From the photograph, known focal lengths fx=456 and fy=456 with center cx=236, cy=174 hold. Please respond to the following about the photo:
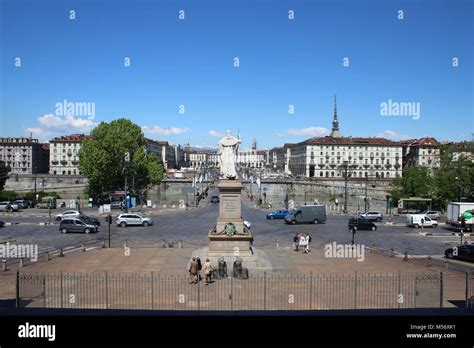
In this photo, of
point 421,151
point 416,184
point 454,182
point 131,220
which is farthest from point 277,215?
point 421,151

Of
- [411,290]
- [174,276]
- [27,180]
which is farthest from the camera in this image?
[27,180]

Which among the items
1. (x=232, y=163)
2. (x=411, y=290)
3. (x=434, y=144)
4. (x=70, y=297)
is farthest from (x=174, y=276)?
(x=434, y=144)

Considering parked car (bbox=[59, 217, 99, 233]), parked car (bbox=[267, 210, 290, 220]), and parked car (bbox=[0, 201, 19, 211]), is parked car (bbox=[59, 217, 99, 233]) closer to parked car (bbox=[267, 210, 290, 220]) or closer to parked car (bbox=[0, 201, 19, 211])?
parked car (bbox=[267, 210, 290, 220])

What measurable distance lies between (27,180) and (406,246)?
118 metres

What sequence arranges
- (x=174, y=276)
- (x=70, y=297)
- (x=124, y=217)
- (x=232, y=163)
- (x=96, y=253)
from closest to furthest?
(x=70, y=297) → (x=174, y=276) → (x=232, y=163) → (x=96, y=253) → (x=124, y=217)

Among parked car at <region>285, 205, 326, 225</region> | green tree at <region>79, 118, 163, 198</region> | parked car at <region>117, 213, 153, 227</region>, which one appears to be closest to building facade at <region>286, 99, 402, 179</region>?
green tree at <region>79, 118, 163, 198</region>

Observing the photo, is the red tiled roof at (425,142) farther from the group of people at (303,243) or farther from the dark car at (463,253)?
the group of people at (303,243)

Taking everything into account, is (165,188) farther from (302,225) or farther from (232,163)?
(232,163)

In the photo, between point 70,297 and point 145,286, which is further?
point 145,286

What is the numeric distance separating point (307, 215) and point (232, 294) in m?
31.7

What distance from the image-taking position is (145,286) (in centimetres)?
1838

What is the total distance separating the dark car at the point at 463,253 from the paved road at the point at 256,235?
92.4 inches

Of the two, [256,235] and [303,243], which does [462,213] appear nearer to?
[256,235]

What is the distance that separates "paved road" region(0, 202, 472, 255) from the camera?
33.1m
